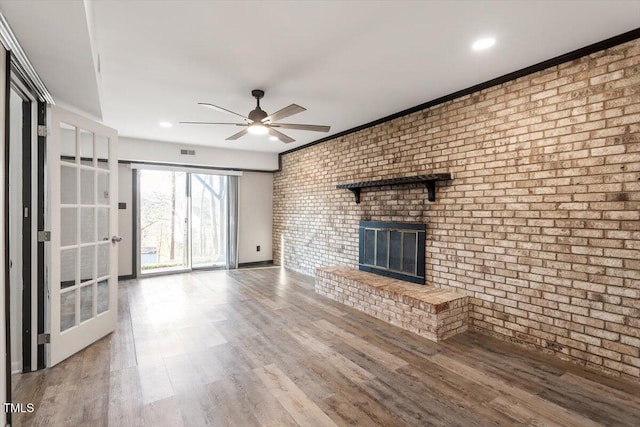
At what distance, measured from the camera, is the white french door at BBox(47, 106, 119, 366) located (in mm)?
2521

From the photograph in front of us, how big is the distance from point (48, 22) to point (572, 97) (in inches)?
143

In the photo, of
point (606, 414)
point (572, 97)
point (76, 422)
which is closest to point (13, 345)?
point (76, 422)

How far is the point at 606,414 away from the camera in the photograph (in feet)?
6.33

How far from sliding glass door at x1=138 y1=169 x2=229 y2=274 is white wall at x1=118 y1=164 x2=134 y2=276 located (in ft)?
0.54

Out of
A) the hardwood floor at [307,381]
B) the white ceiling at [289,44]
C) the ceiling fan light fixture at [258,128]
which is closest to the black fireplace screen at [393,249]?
the hardwood floor at [307,381]

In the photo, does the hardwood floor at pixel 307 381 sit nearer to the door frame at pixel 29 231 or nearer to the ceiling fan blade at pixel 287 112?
the door frame at pixel 29 231

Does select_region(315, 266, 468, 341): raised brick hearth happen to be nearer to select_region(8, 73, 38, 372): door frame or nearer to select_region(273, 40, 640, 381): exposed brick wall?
select_region(273, 40, 640, 381): exposed brick wall

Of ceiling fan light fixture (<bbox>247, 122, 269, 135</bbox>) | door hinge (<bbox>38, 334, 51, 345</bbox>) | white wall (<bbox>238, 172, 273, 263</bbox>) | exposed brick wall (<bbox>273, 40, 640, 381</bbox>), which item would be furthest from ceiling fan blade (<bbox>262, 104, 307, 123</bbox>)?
white wall (<bbox>238, 172, 273, 263</bbox>)

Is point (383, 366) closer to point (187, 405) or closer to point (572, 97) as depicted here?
point (187, 405)

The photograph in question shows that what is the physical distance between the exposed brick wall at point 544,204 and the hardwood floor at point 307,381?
0.35 metres

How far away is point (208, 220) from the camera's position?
657 cm

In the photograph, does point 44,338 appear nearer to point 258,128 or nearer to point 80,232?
point 80,232

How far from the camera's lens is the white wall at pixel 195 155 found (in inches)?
214

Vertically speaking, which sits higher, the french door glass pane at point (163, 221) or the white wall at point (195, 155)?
the white wall at point (195, 155)
